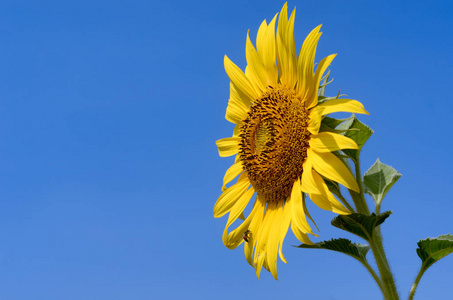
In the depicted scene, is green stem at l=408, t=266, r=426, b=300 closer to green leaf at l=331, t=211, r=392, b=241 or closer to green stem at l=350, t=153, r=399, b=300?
green stem at l=350, t=153, r=399, b=300

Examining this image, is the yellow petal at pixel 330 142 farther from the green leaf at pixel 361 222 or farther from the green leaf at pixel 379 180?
the green leaf at pixel 379 180

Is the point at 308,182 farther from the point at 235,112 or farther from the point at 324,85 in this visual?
the point at 235,112

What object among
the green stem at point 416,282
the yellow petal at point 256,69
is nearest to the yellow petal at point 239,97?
the yellow petal at point 256,69

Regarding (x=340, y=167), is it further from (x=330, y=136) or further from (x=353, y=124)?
(x=353, y=124)

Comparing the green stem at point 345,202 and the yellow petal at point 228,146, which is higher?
the yellow petal at point 228,146

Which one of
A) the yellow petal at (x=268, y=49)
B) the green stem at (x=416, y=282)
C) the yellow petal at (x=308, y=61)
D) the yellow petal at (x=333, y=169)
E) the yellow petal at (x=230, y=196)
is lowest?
the green stem at (x=416, y=282)

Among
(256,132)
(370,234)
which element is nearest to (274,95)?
(256,132)

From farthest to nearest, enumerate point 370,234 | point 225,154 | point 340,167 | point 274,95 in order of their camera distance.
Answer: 1. point 225,154
2. point 274,95
3. point 370,234
4. point 340,167
